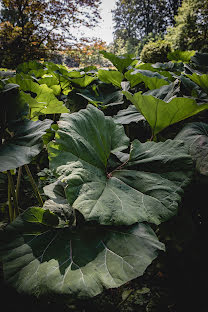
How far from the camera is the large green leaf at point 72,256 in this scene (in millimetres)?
597

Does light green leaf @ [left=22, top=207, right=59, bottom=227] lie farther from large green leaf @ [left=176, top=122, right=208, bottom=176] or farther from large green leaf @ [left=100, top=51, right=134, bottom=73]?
large green leaf @ [left=100, top=51, right=134, bottom=73]

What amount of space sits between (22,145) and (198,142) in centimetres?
70

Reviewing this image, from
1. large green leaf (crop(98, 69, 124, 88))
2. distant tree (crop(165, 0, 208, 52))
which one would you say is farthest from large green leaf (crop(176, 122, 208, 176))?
distant tree (crop(165, 0, 208, 52))

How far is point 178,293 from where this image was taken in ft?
4.02

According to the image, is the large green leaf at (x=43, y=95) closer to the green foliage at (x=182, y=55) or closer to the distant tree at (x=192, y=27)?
the green foliage at (x=182, y=55)

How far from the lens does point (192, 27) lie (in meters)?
11.7

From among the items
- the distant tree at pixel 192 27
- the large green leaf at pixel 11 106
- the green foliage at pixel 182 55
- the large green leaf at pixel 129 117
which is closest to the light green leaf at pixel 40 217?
the large green leaf at pixel 11 106

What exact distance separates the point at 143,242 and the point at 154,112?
0.53 metres

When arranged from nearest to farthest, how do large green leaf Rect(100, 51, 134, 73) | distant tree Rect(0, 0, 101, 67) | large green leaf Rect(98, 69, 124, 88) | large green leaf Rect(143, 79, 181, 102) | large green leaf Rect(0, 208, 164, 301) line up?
1. large green leaf Rect(0, 208, 164, 301)
2. large green leaf Rect(143, 79, 181, 102)
3. large green leaf Rect(98, 69, 124, 88)
4. large green leaf Rect(100, 51, 134, 73)
5. distant tree Rect(0, 0, 101, 67)

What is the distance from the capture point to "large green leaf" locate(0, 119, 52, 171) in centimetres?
74

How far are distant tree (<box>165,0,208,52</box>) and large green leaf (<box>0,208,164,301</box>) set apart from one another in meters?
13.0

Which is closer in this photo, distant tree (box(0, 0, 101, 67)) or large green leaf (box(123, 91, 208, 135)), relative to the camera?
large green leaf (box(123, 91, 208, 135))

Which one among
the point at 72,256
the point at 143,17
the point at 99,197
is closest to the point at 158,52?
the point at 99,197

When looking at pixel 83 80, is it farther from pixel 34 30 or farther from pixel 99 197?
pixel 34 30
